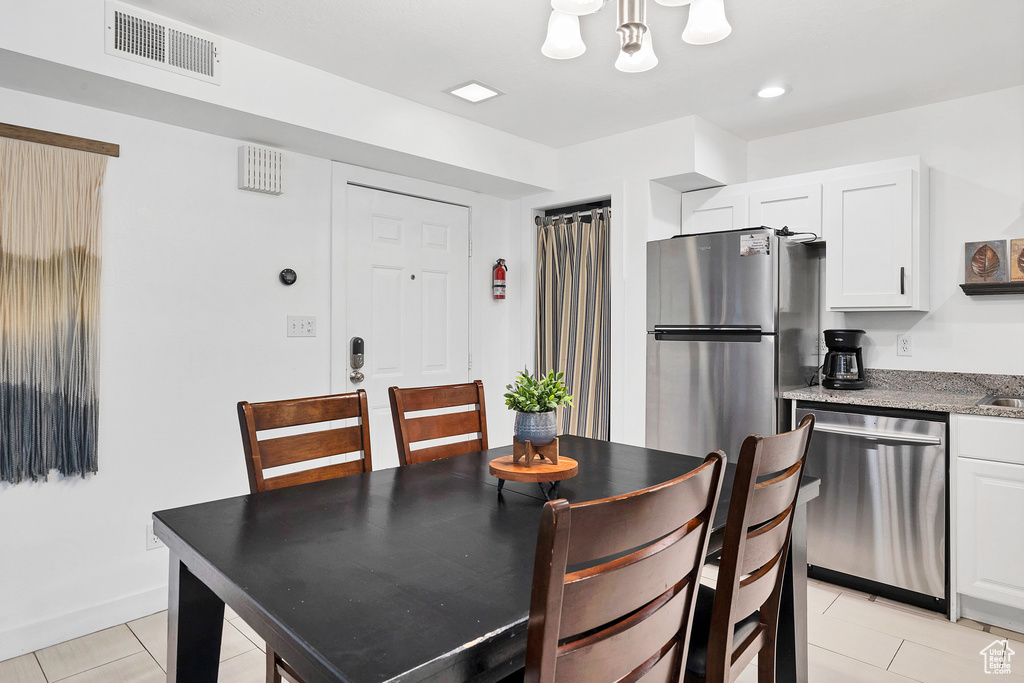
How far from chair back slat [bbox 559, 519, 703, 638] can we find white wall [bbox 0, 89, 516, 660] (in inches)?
97.0

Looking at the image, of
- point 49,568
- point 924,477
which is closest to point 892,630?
point 924,477

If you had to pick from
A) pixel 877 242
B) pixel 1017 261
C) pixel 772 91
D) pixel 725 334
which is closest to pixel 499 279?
pixel 725 334

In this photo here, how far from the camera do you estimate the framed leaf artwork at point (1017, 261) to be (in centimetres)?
284

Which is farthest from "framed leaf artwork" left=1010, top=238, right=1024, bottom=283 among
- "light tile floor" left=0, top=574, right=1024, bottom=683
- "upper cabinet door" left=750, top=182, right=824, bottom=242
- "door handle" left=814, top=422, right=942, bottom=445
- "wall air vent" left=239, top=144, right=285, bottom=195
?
"wall air vent" left=239, top=144, right=285, bottom=195

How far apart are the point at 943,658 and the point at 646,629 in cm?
210

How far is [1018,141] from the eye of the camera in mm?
2953

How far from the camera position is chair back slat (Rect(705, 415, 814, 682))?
1.17m

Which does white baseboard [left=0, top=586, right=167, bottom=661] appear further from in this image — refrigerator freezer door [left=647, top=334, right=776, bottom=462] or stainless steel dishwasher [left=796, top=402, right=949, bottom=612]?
stainless steel dishwasher [left=796, top=402, right=949, bottom=612]

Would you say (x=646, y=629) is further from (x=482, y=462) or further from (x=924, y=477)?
(x=924, y=477)

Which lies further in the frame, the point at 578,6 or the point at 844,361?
the point at 844,361

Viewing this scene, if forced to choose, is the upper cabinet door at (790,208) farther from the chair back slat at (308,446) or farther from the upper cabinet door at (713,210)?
the chair back slat at (308,446)

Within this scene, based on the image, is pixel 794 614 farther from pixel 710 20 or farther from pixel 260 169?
pixel 260 169

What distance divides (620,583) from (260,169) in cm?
274

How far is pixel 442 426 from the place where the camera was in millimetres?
2217
